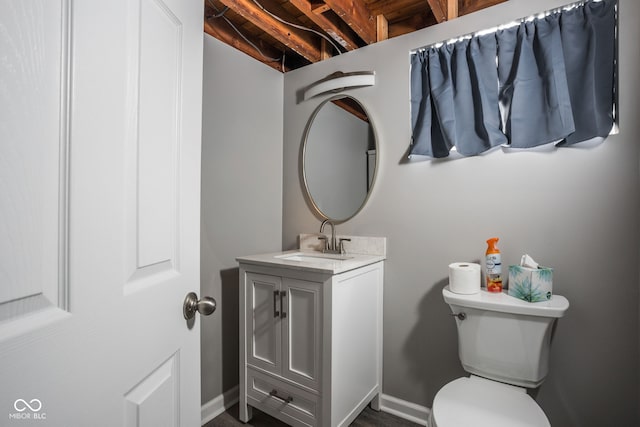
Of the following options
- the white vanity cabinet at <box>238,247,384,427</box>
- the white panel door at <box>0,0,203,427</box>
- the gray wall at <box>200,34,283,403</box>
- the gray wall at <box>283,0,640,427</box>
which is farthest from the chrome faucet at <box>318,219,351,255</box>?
the white panel door at <box>0,0,203,427</box>

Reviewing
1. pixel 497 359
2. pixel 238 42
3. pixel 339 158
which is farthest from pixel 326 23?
pixel 497 359

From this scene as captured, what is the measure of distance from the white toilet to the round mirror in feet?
2.74

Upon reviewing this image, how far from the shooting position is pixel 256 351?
1821mm

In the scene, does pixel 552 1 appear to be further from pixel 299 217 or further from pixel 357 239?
pixel 299 217

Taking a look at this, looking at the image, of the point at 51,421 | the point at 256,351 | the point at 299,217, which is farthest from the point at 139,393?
the point at 299,217

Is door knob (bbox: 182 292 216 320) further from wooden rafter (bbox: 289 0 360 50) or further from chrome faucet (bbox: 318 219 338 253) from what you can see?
wooden rafter (bbox: 289 0 360 50)

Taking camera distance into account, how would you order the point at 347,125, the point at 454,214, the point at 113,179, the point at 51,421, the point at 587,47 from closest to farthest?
the point at 51,421, the point at 113,179, the point at 587,47, the point at 454,214, the point at 347,125

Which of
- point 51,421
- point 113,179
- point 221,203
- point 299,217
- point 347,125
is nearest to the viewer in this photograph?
point 51,421

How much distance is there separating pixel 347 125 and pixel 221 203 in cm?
95

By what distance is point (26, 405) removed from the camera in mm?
408

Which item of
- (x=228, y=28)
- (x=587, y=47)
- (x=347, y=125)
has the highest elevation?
(x=228, y=28)

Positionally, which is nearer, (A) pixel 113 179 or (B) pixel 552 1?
(A) pixel 113 179

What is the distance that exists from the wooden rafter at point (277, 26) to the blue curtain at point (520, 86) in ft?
2.62

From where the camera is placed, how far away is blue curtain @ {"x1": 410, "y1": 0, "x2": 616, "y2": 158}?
4.71ft
